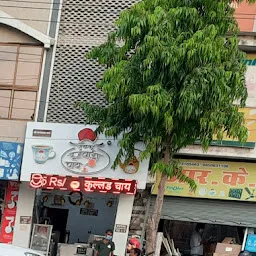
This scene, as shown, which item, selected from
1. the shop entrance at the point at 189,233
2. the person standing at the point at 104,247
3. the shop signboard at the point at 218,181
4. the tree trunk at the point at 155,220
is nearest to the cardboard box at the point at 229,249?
the shop entrance at the point at 189,233

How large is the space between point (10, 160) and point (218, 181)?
546 centimetres

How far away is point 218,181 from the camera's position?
13523mm

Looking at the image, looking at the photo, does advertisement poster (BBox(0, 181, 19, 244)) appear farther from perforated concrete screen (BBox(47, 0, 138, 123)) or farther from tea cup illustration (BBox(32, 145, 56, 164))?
perforated concrete screen (BBox(47, 0, 138, 123))

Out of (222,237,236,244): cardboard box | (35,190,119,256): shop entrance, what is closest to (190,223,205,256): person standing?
(222,237,236,244): cardboard box

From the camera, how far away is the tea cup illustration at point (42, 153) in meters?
13.1

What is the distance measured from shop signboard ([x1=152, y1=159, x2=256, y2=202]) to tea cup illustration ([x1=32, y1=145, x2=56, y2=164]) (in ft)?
9.40

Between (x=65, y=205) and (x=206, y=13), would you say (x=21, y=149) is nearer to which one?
Answer: (x=65, y=205)

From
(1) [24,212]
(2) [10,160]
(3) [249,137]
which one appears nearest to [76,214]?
→ (1) [24,212]

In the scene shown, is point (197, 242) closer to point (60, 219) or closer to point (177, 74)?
point (60, 219)

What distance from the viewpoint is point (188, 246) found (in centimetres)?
1442

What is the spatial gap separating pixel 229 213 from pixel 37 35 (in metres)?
7.02

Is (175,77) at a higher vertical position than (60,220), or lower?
higher

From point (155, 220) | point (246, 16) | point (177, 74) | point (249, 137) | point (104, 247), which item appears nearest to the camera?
point (177, 74)

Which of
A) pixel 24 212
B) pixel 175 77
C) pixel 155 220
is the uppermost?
pixel 175 77
